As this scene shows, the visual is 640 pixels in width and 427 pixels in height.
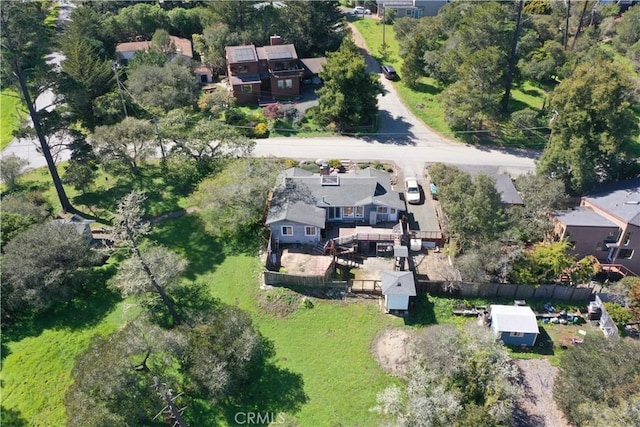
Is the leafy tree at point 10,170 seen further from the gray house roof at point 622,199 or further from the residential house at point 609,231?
the gray house roof at point 622,199

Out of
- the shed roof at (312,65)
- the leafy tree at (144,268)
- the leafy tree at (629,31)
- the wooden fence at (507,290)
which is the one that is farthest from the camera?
the leafy tree at (629,31)

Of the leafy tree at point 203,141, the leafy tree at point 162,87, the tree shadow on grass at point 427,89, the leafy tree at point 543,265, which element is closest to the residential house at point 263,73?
the leafy tree at point 162,87

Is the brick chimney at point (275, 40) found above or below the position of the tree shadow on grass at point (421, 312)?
above

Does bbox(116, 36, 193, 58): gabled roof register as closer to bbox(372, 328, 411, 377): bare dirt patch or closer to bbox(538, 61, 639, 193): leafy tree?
bbox(538, 61, 639, 193): leafy tree

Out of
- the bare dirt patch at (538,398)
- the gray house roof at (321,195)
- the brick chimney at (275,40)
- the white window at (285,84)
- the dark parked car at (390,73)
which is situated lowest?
the bare dirt patch at (538,398)

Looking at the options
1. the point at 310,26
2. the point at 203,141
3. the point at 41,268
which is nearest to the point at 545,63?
the point at 310,26

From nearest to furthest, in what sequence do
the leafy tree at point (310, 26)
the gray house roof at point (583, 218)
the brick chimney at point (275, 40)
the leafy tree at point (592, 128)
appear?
the gray house roof at point (583, 218) < the leafy tree at point (592, 128) < the brick chimney at point (275, 40) < the leafy tree at point (310, 26)

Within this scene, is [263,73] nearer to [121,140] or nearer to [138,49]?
[138,49]
